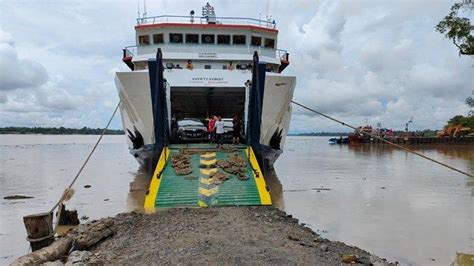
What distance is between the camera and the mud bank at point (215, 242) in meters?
4.79

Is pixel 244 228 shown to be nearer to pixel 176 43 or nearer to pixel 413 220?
pixel 413 220

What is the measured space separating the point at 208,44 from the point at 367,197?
8.78 metres

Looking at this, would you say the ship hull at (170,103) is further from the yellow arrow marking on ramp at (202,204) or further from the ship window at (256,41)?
the ship window at (256,41)

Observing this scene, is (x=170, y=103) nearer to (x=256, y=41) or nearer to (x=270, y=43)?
(x=256, y=41)

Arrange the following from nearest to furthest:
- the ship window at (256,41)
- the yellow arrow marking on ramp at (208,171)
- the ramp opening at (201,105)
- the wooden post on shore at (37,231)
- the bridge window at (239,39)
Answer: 1. the wooden post on shore at (37,231)
2. the yellow arrow marking on ramp at (208,171)
3. the ramp opening at (201,105)
4. the bridge window at (239,39)
5. the ship window at (256,41)

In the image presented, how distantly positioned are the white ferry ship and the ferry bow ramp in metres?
1.03

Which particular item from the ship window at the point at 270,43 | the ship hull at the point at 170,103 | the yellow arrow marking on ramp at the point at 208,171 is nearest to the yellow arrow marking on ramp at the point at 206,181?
the yellow arrow marking on ramp at the point at 208,171

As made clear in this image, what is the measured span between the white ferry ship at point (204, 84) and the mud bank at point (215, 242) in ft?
14.2

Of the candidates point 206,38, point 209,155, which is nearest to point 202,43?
point 206,38

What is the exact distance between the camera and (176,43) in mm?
16203

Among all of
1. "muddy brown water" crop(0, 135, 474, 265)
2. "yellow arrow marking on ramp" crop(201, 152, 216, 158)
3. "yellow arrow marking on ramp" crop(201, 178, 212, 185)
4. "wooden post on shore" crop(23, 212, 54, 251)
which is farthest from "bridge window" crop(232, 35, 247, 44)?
"wooden post on shore" crop(23, 212, 54, 251)

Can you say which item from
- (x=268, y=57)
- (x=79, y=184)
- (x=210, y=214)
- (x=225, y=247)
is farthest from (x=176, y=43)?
(x=225, y=247)

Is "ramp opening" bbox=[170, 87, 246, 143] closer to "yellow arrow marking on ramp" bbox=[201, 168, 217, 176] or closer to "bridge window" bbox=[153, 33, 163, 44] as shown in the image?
"bridge window" bbox=[153, 33, 163, 44]

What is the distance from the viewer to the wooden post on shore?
5.66m
